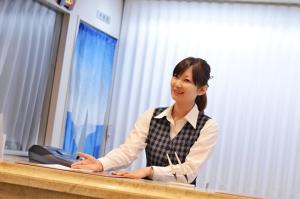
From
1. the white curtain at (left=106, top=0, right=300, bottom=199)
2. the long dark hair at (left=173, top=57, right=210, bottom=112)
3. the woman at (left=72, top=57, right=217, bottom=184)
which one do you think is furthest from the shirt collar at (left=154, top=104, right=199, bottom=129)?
the white curtain at (left=106, top=0, right=300, bottom=199)

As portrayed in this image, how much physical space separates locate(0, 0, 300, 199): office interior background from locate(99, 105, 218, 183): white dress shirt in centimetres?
237

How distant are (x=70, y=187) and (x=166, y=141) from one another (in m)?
1.03

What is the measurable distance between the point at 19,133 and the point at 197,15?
236 cm

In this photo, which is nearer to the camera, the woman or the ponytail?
the woman

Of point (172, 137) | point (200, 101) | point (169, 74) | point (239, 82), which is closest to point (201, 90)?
point (200, 101)

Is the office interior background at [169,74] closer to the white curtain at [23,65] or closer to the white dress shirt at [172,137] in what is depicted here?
the white curtain at [23,65]

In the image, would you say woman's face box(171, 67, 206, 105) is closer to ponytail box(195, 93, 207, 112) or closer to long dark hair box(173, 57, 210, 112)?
long dark hair box(173, 57, 210, 112)

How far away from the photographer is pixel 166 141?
7.39 ft

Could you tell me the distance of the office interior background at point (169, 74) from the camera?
4781mm

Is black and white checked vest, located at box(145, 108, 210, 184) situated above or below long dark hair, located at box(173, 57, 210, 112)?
below

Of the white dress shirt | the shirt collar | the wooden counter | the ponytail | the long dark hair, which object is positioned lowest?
the wooden counter

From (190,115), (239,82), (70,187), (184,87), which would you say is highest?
(239,82)

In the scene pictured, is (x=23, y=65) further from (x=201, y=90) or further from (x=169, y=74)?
(x=201, y=90)

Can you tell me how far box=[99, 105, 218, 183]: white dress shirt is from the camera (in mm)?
Answer: 2059
